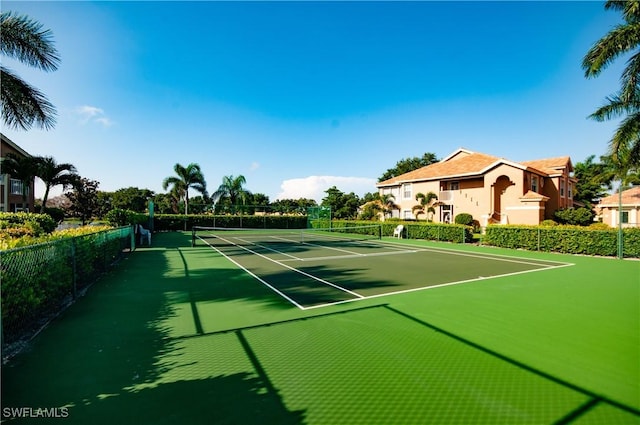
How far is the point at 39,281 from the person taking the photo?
223 inches

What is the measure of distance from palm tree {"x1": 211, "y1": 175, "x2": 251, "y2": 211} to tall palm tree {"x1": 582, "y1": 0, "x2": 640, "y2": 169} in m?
38.1

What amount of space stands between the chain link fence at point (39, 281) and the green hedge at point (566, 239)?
68.7 feet

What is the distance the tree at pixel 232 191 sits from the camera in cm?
4400

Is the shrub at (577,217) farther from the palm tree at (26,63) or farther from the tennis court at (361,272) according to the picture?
the palm tree at (26,63)

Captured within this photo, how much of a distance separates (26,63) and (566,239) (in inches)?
971

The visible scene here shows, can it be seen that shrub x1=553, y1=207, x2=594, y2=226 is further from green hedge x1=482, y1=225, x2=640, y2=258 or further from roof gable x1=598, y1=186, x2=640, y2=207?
green hedge x1=482, y1=225, x2=640, y2=258

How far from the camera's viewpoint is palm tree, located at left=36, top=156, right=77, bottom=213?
85.1 ft

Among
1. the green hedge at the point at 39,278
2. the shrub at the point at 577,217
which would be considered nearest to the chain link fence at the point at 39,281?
the green hedge at the point at 39,278

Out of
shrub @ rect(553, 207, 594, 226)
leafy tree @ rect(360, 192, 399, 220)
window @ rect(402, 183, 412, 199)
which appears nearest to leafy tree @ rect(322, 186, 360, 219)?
leafy tree @ rect(360, 192, 399, 220)

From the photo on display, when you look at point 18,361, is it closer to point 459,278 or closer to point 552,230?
point 459,278

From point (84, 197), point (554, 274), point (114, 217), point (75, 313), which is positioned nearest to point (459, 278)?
point (554, 274)

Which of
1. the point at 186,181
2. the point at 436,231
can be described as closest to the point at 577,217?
the point at 436,231

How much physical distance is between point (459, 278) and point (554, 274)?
12.1 feet

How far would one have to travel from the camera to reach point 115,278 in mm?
9938
